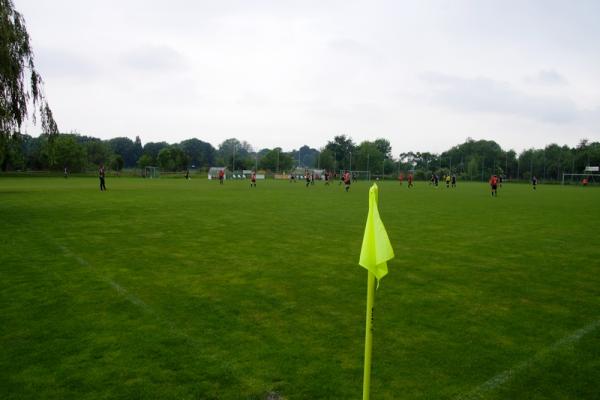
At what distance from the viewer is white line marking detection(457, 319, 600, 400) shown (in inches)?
155

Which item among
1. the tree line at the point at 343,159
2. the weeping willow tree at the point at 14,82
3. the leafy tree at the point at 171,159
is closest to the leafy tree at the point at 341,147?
the tree line at the point at 343,159

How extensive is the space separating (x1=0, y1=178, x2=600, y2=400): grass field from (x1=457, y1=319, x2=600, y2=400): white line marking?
0.02m

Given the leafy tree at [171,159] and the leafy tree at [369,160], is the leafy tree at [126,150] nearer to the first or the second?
the leafy tree at [171,159]

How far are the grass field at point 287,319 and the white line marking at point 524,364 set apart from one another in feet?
0.07

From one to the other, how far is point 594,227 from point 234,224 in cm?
1324

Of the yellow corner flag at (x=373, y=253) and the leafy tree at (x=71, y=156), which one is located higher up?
the leafy tree at (x=71, y=156)

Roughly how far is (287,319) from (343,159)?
454 feet

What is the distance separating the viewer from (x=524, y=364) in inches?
178

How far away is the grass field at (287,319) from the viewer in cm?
407

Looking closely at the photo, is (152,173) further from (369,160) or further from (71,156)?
(369,160)

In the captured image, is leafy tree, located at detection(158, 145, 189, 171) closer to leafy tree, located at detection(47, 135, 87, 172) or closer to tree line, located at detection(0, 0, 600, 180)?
tree line, located at detection(0, 0, 600, 180)

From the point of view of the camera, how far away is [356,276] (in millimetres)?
8156

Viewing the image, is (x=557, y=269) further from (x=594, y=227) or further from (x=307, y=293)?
(x=594, y=227)

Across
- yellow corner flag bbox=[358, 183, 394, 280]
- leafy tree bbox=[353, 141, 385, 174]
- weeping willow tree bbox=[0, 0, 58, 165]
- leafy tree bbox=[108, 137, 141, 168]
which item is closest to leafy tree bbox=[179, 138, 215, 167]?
leafy tree bbox=[108, 137, 141, 168]
